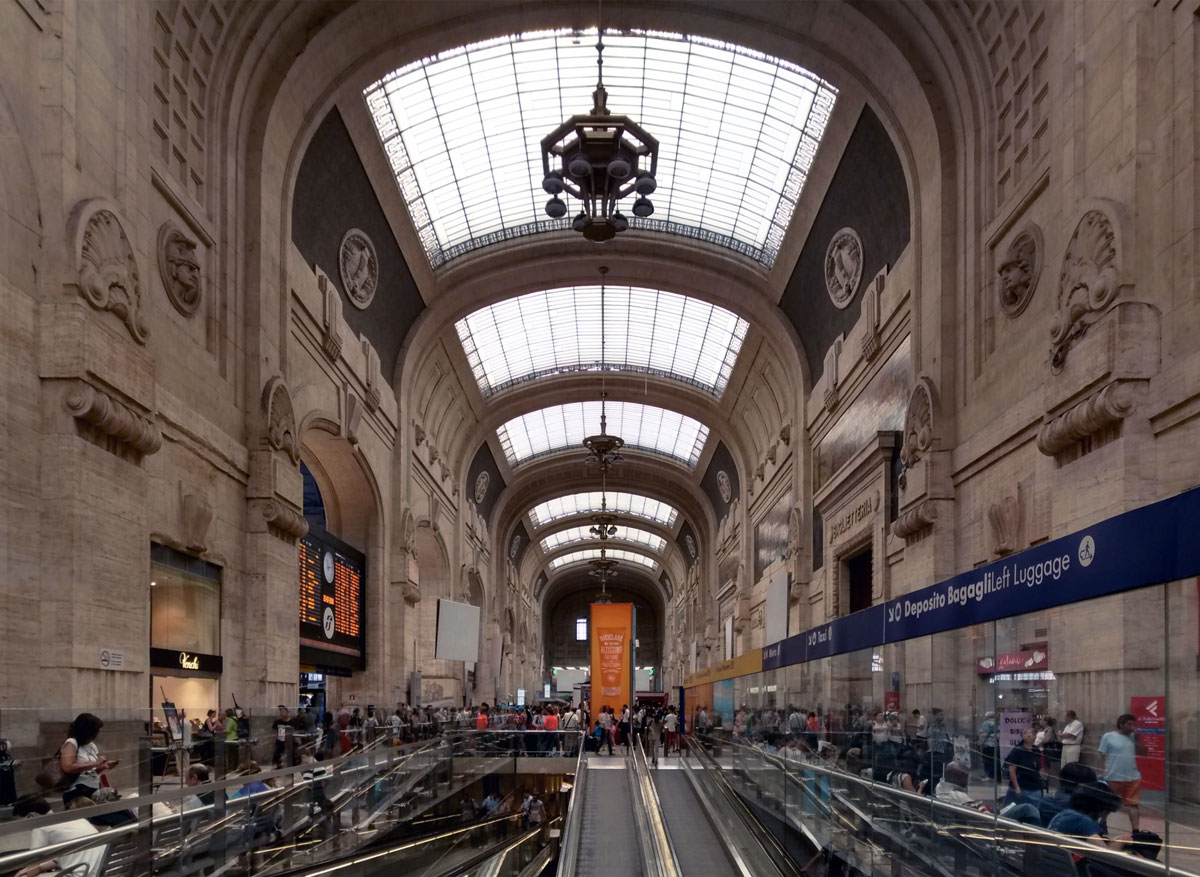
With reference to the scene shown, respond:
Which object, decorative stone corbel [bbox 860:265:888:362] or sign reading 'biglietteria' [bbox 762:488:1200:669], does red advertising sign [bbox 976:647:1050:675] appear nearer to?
sign reading 'biglietteria' [bbox 762:488:1200:669]

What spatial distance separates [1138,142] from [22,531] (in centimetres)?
1067

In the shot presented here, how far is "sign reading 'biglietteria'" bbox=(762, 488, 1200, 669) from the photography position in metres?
3.86

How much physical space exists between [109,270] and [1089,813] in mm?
9967

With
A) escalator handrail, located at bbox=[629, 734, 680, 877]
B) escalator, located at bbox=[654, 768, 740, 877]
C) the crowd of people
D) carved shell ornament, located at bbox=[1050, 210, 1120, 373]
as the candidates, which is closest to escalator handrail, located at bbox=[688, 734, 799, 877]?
escalator, located at bbox=[654, 768, 740, 877]

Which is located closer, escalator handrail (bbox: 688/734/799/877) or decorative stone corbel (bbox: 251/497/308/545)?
escalator handrail (bbox: 688/734/799/877)

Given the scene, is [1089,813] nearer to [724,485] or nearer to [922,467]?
[922,467]

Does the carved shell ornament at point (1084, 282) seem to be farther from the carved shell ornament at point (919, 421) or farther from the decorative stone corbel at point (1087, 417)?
the carved shell ornament at point (919, 421)

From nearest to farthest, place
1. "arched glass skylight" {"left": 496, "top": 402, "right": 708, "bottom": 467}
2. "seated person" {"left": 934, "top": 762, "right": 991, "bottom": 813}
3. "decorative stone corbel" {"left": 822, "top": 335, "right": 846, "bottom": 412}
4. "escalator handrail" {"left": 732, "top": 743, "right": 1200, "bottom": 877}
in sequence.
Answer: "escalator handrail" {"left": 732, "top": 743, "right": 1200, "bottom": 877} → "seated person" {"left": 934, "top": 762, "right": 991, "bottom": 813} → "decorative stone corbel" {"left": 822, "top": 335, "right": 846, "bottom": 412} → "arched glass skylight" {"left": 496, "top": 402, "right": 708, "bottom": 467}

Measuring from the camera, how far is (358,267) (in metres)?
22.2

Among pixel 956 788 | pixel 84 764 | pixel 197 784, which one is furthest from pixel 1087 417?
pixel 84 764

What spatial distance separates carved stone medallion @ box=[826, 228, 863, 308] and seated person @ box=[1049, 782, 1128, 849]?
17.9 meters

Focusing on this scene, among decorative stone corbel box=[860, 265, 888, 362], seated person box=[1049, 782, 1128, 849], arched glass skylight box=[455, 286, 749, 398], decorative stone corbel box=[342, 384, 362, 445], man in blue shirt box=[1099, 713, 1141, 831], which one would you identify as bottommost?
seated person box=[1049, 782, 1128, 849]

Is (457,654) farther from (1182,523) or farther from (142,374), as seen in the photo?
(1182,523)

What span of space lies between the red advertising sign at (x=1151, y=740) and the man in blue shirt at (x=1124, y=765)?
0.03m
